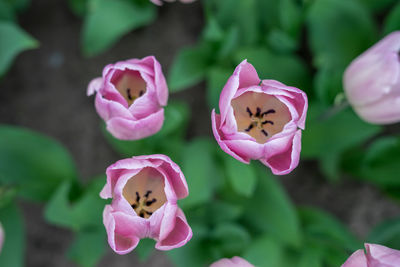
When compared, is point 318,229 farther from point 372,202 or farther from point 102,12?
point 102,12

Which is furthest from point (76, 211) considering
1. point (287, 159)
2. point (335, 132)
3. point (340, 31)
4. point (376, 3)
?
point (376, 3)

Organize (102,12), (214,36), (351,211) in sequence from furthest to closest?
(351,211) < (102,12) < (214,36)

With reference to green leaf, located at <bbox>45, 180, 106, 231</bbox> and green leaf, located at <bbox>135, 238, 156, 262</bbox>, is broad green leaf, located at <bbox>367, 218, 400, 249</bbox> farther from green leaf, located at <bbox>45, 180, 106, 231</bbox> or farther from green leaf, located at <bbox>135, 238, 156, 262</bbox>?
green leaf, located at <bbox>45, 180, 106, 231</bbox>

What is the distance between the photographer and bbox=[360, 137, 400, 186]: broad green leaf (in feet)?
3.57

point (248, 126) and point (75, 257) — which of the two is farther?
point (75, 257)

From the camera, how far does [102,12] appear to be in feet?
3.65

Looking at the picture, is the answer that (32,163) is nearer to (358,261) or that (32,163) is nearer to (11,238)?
(11,238)

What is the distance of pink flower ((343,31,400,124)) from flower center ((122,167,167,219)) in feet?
1.22

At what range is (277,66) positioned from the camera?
43.8 inches

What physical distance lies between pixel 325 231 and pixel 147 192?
46 centimetres

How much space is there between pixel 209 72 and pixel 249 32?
0.14 m

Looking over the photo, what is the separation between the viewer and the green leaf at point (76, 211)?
91cm

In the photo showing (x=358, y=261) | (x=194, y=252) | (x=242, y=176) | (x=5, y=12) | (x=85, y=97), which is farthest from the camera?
(x=85, y=97)

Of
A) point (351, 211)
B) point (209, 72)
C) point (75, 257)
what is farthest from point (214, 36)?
point (351, 211)
